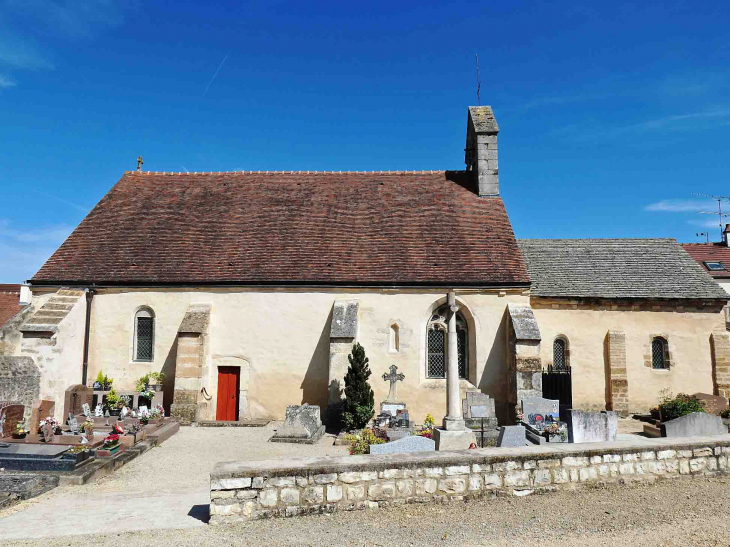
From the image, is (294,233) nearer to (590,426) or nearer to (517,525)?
(590,426)

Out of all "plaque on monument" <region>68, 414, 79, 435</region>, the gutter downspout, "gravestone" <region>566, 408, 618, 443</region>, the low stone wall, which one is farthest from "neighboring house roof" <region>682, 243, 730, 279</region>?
"plaque on monument" <region>68, 414, 79, 435</region>

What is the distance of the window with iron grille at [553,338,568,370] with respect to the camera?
18.3 metres

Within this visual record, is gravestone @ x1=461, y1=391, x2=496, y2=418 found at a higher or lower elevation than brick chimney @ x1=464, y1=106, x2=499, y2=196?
lower

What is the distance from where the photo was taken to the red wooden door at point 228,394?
1645 centimetres

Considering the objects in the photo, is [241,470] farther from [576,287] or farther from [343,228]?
[576,287]

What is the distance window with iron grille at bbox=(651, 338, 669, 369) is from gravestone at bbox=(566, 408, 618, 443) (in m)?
8.72

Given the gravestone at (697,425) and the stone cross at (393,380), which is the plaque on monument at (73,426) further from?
the gravestone at (697,425)

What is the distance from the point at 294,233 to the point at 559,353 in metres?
10.1

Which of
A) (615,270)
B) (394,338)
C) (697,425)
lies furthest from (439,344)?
(615,270)

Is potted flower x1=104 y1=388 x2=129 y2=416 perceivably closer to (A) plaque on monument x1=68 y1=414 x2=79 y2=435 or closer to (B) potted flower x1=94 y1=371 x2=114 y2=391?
(B) potted flower x1=94 y1=371 x2=114 y2=391

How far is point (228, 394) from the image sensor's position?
1652cm

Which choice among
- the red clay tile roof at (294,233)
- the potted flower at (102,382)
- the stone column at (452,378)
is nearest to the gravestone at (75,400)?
the potted flower at (102,382)

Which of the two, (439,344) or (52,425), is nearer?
(52,425)

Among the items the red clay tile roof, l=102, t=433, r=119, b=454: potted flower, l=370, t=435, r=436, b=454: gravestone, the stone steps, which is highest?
the red clay tile roof
